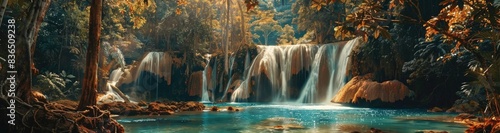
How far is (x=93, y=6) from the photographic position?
8.70 m

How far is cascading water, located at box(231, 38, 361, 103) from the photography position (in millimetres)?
27297

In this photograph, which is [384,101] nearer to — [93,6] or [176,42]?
[93,6]

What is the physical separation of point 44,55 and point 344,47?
18.7m

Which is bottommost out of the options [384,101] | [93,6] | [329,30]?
[384,101]

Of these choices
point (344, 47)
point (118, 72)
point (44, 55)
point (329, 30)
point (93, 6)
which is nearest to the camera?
point (93, 6)

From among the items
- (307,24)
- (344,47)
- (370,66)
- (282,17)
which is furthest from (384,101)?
(282,17)

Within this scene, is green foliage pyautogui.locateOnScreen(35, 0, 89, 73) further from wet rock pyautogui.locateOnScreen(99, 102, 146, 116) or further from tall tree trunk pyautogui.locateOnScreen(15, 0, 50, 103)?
tall tree trunk pyautogui.locateOnScreen(15, 0, 50, 103)

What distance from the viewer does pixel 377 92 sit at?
68.9 ft

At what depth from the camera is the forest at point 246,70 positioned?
6.62 m

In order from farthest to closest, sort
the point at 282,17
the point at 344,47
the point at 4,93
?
the point at 282,17
the point at 344,47
the point at 4,93

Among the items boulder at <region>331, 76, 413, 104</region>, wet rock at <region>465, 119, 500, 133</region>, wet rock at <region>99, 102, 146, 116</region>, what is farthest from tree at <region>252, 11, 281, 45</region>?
wet rock at <region>465, 119, 500, 133</region>

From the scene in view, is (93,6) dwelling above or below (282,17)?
below

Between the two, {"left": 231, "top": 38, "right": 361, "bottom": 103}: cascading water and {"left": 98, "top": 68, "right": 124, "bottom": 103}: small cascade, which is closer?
{"left": 98, "top": 68, "right": 124, "bottom": 103}: small cascade

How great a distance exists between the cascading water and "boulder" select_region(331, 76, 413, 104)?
4385mm
